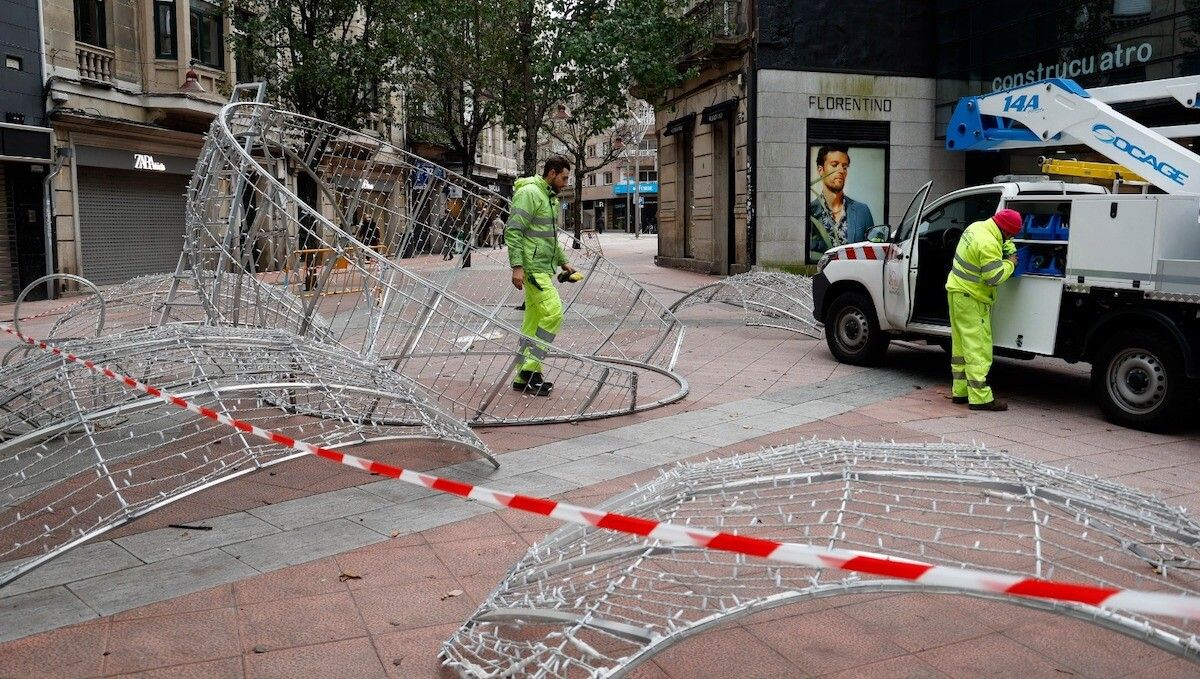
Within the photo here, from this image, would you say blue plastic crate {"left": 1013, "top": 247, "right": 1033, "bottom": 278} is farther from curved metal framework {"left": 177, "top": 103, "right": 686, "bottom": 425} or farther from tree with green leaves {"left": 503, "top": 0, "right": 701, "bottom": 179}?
tree with green leaves {"left": 503, "top": 0, "right": 701, "bottom": 179}

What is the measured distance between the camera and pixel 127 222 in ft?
66.2

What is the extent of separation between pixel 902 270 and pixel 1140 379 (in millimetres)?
2511

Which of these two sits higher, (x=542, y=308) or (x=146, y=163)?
(x=146, y=163)

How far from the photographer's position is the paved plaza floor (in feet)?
10.0

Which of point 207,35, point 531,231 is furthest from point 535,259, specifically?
point 207,35

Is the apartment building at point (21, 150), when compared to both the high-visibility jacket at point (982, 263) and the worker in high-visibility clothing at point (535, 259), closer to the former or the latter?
the worker in high-visibility clothing at point (535, 259)

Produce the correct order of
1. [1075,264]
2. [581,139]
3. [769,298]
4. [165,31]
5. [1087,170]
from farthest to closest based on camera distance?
[581,139]
[165,31]
[769,298]
[1087,170]
[1075,264]

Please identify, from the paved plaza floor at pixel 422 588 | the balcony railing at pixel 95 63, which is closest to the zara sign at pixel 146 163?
the balcony railing at pixel 95 63

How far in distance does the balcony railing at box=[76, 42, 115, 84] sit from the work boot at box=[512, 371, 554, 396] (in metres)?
14.8

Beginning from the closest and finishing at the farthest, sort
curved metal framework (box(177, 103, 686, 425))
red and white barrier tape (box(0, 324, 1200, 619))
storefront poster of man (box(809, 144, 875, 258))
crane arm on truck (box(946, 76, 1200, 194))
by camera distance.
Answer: red and white barrier tape (box(0, 324, 1200, 619))
curved metal framework (box(177, 103, 686, 425))
crane arm on truck (box(946, 76, 1200, 194))
storefront poster of man (box(809, 144, 875, 258))

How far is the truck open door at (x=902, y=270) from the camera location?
870 centimetres

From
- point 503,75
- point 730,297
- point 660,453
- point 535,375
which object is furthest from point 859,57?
point 660,453

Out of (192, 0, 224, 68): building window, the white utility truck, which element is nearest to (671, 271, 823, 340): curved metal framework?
the white utility truck

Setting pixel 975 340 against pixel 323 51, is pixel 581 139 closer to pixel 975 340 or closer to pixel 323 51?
pixel 323 51
